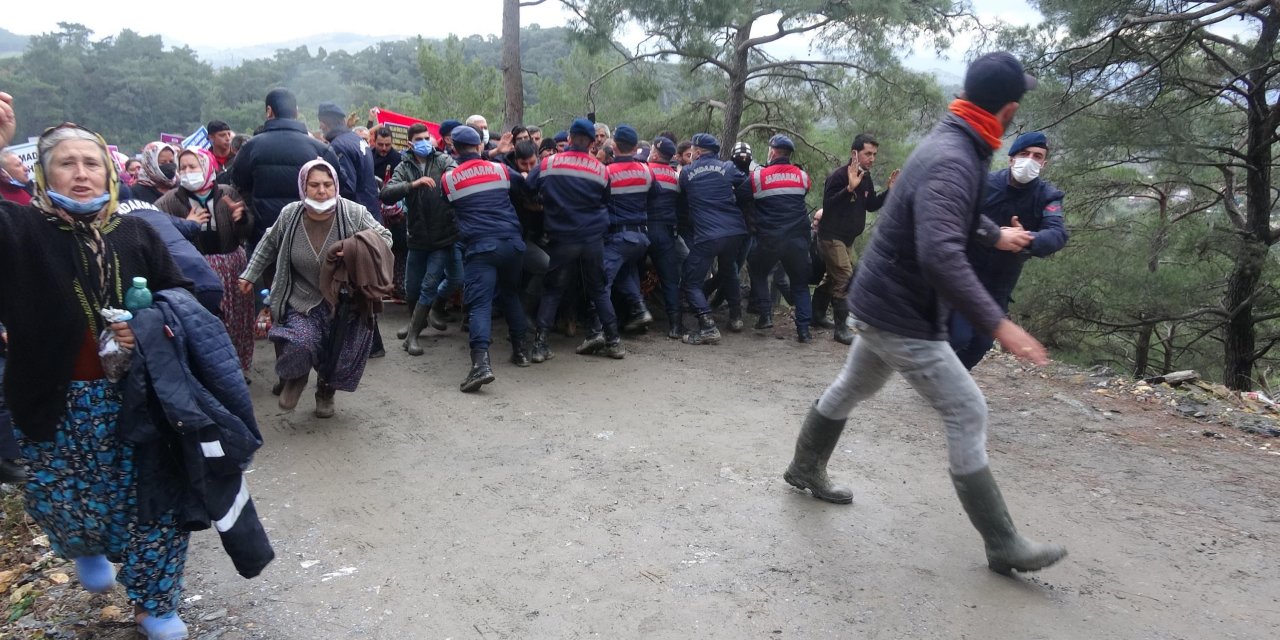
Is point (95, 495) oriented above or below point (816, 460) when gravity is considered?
above

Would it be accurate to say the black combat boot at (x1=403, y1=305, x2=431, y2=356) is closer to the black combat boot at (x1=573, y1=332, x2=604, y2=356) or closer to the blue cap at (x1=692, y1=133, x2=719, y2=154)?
the black combat boot at (x1=573, y1=332, x2=604, y2=356)

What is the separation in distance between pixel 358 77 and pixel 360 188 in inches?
2177

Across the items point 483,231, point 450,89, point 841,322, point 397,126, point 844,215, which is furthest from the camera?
point 450,89

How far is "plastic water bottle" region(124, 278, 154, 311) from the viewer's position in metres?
2.66

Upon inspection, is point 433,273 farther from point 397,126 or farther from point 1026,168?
point 1026,168

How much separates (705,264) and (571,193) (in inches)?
66.5

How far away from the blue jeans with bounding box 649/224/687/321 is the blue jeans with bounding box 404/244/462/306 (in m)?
1.82

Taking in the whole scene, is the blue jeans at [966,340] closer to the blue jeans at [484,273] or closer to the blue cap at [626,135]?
the blue jeans at [484,273]

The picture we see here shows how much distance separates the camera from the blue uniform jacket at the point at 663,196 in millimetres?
7527

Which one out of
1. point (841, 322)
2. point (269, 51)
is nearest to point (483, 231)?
point (841, 322)

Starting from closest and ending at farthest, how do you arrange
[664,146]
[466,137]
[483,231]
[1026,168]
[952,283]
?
[952,283] → [1026,168] → [483,231] → [466,137] → [664,146]

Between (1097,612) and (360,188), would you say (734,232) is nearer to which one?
(360,188)

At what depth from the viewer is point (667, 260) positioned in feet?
25.2

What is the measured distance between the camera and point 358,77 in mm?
56688
